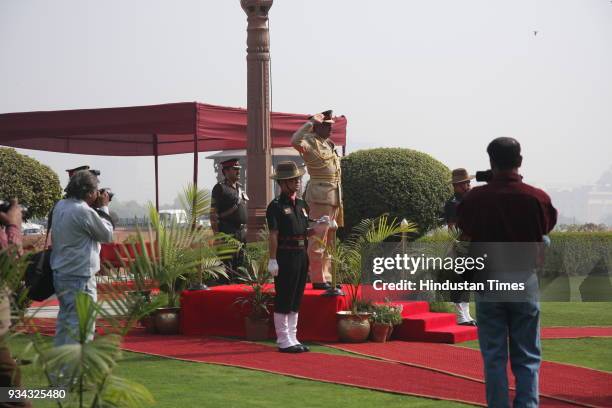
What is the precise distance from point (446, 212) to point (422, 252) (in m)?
3.04

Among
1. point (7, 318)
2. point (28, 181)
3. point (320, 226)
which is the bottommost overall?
point (7, 318)

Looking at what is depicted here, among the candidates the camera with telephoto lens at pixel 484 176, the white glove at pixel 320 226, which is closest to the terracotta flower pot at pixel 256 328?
the white glove at pixel 320 226

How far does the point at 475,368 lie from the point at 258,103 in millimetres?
6264

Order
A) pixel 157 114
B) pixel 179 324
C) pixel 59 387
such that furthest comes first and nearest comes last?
1. pixel 157 114
2. pixel 179 324
3. pixel 59 387

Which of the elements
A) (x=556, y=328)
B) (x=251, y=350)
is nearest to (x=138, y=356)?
(x=251, y=350)

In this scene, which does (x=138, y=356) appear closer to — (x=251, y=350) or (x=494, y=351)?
(x=251, y=350)

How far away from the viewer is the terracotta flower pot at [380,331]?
10.5 m

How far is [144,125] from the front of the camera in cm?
1449

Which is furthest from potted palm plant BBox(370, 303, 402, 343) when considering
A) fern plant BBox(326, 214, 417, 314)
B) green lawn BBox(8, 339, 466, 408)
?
green lawn BBox(8, 339, 466, 408)

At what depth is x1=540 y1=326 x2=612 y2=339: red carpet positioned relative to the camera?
36.8 ft

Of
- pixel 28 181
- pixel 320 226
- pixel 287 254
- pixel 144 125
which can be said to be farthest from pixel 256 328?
pixel 28 181

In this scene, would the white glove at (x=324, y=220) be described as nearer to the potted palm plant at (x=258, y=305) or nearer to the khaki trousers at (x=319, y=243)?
the khaki trousers at (x=319, y=243)

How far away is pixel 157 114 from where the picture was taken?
14.2m

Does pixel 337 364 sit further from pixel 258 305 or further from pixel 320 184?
pixel 320 184
